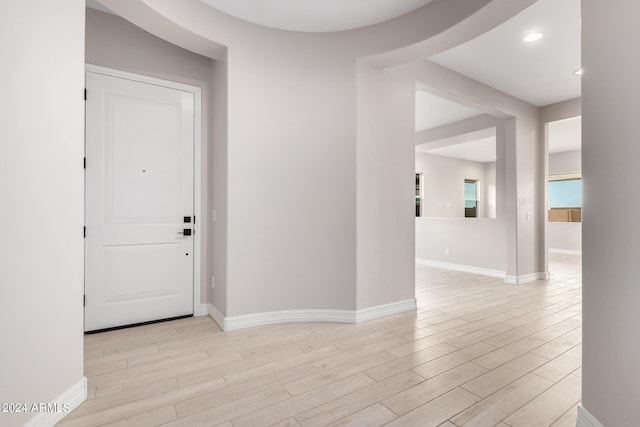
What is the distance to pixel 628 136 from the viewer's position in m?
1.31

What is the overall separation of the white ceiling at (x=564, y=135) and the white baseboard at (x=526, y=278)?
2582 millimetres

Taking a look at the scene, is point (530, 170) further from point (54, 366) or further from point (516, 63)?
point (54, 366)

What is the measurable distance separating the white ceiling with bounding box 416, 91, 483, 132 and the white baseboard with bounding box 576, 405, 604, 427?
14.2 ft

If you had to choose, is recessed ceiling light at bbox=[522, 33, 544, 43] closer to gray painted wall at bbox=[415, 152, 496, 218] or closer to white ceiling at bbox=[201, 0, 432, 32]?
white ceiling at bbox=[201, 0, 432, 32]

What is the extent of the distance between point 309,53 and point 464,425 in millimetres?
3198

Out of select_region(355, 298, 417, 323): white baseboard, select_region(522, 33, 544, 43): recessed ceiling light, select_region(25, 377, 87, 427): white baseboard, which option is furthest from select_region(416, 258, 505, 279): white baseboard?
select_region(25, 377, 87, 427): white baseboard

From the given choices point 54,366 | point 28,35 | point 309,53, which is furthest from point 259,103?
point 54,366

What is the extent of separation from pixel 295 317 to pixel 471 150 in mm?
8085

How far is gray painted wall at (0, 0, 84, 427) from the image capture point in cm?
141

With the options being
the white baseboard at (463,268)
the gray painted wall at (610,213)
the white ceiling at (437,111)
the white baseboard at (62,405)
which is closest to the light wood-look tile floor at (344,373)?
the white baseboard at (62,405)

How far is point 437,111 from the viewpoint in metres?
5.65

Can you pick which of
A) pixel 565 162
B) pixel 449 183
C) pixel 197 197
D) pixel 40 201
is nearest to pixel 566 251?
pixel 565 162

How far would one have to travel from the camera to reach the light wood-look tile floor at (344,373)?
5.57 feet

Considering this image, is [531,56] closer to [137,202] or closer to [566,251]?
[137,202]
